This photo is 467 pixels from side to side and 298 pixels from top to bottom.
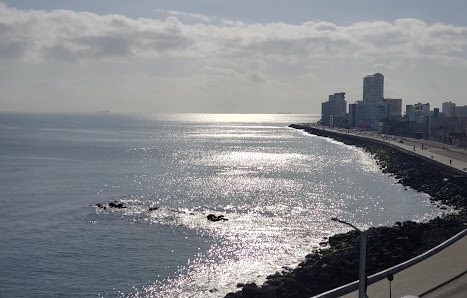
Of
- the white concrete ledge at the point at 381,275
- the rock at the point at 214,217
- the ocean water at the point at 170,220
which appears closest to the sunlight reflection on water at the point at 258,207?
the ocean water at the point at 170,220

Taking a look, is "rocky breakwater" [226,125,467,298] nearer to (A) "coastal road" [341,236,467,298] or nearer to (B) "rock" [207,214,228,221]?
(A) "coastal road" [341,236,467,298]

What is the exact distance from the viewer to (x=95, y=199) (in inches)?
2918

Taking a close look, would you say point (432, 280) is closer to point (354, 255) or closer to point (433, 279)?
point (433, 279)

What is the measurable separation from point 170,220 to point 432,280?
35.4m

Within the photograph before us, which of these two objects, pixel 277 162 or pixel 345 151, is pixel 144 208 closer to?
pixel 277 162

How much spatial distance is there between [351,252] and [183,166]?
87.3 meters

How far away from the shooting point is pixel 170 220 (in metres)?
60.3

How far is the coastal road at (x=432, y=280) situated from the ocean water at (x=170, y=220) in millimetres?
12660

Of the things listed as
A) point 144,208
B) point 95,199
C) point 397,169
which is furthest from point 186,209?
point 397,169

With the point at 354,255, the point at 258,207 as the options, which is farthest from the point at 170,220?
the point at 354,255

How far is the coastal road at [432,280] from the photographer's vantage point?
29047mm

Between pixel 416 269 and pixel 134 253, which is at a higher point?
pixel 416 269

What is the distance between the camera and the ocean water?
134 ft

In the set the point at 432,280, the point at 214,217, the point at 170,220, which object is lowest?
the point at 170,220
